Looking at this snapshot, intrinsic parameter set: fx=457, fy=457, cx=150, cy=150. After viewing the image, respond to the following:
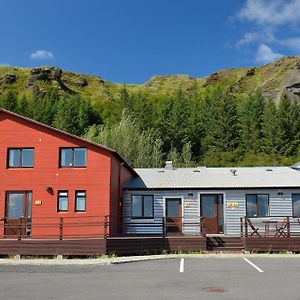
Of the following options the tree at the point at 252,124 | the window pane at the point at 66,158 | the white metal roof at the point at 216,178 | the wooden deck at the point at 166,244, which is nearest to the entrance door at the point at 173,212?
the white metal roof at the point at 216,178

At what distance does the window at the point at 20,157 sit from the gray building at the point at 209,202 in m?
5.51

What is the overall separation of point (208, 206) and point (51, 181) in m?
8.48

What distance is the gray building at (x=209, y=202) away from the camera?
24.2 m

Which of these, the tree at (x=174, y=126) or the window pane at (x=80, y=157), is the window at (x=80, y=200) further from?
the tree at (x=174, y=126)

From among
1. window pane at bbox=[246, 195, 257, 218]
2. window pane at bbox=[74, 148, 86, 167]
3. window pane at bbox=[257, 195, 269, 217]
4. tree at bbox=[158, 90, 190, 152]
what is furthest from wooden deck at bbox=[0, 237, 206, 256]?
tree at bbox=[158, 90, 190, 152]

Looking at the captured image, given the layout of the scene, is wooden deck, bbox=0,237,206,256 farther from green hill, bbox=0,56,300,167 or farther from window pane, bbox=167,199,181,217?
green hill, bbox=0,56,300,167

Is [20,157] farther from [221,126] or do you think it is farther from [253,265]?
[221,126]

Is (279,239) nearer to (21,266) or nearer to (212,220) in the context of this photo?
(212,220)

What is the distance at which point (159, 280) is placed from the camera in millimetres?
12102

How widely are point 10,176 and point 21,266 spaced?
24.7 feet

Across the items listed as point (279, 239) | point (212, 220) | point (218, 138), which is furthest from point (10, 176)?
point (218, 138)

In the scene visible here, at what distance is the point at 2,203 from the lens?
22.4 meters

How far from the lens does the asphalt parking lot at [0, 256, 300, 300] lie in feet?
32.4

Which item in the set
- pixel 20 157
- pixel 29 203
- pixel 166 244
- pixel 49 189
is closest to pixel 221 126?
pixel 20 157
